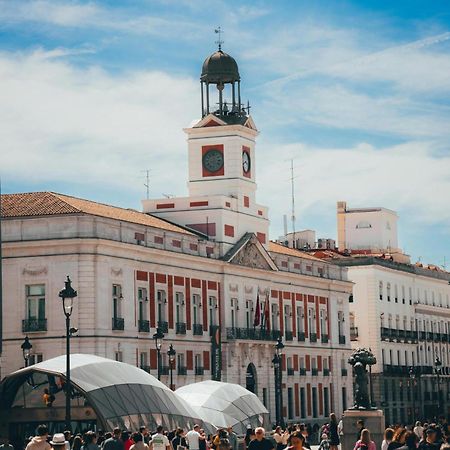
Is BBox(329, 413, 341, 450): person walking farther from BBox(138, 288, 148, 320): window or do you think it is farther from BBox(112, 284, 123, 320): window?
BBox(138, 288, 148, 320): window

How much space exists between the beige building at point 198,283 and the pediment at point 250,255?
8 centimetres

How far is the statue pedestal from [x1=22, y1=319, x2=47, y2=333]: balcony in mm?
23294

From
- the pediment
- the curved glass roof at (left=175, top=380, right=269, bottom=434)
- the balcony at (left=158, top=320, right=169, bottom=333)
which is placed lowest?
the curved glass roof at (left=175, top=380, right=269, bottom=434)

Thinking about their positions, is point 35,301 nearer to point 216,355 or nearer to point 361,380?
point 216,355

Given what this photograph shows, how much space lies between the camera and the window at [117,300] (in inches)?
2729

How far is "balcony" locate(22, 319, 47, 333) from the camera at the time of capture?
67250mm

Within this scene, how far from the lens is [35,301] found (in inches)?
2667

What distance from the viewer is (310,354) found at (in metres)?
94.4

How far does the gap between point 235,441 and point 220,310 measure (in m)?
32.1

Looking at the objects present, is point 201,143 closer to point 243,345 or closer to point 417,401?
point 243,345

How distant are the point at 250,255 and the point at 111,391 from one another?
38462 mm

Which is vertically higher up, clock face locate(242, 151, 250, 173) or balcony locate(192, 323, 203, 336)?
clock face locate(242, 151, 250, 173)

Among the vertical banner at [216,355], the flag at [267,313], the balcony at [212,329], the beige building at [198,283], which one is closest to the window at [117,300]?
the beige building at [198,283]

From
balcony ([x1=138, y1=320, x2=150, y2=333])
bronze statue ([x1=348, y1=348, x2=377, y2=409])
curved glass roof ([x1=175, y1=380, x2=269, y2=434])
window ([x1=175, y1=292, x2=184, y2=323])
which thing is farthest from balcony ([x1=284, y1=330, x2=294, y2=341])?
bronze statue ([x1=348, y1=348, x2=377, y2=409])
